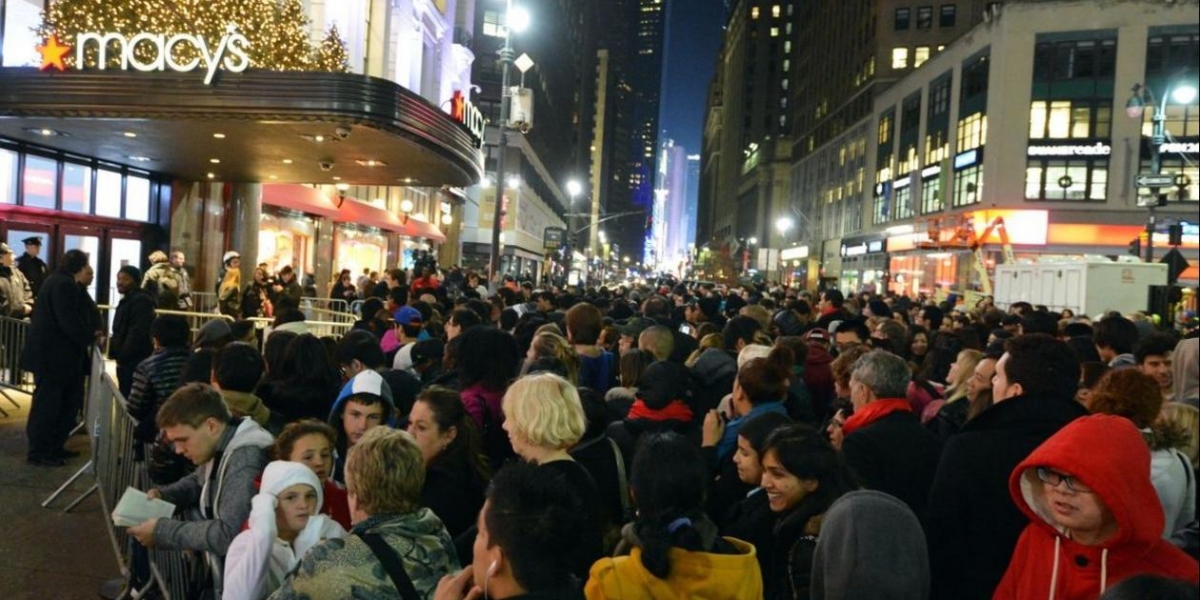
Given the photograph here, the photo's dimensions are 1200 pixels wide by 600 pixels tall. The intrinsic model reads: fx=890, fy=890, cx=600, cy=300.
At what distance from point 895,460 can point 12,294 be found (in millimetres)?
12404

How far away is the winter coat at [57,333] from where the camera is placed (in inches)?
357

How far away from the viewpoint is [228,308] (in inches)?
639

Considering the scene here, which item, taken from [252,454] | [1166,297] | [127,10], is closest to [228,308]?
[127,10]

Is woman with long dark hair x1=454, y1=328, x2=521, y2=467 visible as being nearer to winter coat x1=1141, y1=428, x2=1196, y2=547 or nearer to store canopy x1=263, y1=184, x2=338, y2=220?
winter coat x1=1141, y1=428, x2=1196, y2=547

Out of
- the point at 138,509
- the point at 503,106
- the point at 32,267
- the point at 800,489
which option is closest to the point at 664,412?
the point at 800,489

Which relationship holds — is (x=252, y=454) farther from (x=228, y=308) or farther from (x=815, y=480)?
(x=228, y=308)

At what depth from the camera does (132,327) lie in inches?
388

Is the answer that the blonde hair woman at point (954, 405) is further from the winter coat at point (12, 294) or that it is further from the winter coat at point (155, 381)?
the winter coat at point (12, 294)

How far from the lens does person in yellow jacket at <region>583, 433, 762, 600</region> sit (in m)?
2.88

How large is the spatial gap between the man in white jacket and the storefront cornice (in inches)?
427

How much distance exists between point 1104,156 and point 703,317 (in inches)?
1762

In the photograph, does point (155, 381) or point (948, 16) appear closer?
point (155, 381)

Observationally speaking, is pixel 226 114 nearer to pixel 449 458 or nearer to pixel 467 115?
pixel 467 115

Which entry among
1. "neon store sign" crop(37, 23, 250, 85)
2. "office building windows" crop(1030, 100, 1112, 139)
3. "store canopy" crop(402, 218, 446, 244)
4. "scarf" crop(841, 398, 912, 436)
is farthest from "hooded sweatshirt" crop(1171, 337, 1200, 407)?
"office building windows" crop(1030, 100, 1112, 139)
